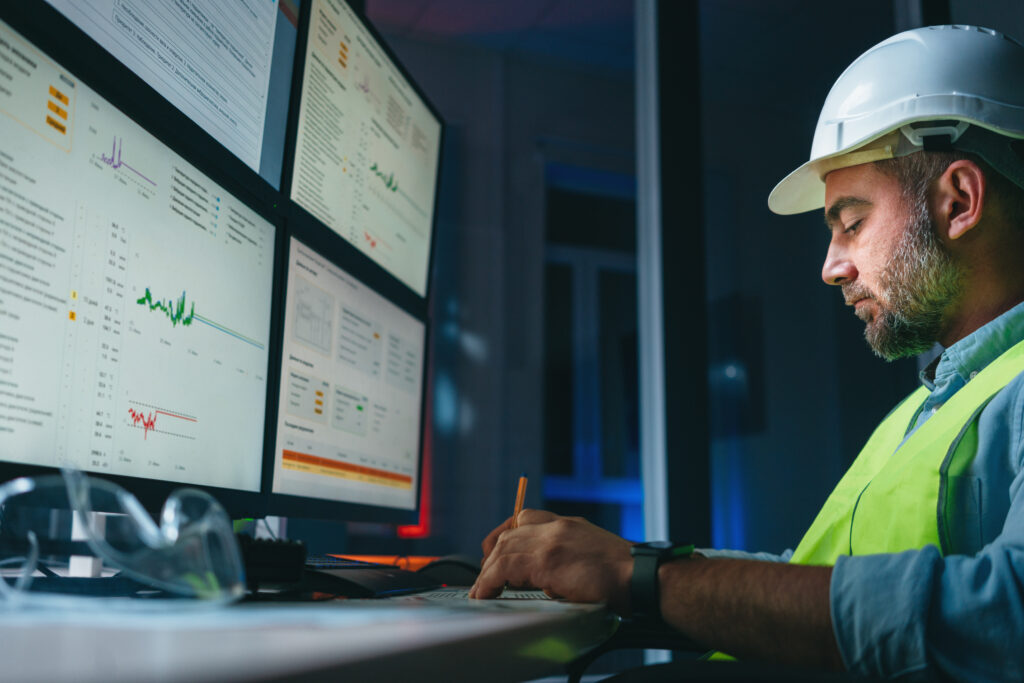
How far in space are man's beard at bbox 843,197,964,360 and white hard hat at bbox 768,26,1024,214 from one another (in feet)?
0.35

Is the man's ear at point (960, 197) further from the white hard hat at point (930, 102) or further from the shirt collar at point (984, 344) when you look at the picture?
the shirt collar at point (984, 344)

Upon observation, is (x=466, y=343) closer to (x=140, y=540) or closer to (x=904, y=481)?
(x=904, y=481)

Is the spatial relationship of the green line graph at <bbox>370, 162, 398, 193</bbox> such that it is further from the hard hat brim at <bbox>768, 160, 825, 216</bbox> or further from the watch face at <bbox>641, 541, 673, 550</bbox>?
the watch face at <bbox>641, 541, 673, 550</bbox>

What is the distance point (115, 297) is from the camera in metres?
0.75

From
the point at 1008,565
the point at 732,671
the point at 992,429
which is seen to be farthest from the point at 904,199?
the point at 732,671

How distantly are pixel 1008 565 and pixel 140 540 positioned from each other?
608mm

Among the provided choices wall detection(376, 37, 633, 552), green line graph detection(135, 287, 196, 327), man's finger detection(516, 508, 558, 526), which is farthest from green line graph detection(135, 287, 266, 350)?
wall detection(376, 37, 633, 552)

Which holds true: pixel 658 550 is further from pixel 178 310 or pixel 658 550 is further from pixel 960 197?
pixel 960 197

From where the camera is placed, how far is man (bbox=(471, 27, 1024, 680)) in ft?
1.98

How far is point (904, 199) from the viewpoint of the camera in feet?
3.74

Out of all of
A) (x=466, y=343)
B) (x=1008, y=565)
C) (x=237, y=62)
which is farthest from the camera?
(x=466, y=343)

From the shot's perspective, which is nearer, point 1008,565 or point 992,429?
point 1008,565

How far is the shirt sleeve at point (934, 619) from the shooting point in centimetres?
59

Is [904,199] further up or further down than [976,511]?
further up
